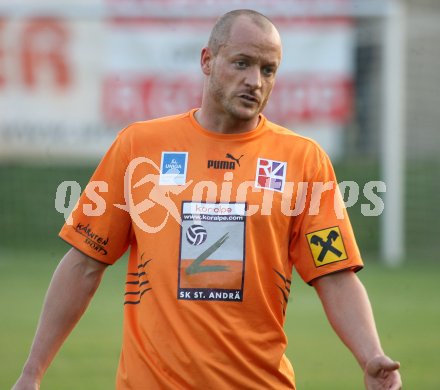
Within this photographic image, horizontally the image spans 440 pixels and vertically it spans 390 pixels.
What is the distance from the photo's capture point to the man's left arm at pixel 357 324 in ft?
12.2

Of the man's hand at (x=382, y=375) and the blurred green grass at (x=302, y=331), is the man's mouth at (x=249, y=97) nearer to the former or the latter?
the man's hand at (x=382, y=375)

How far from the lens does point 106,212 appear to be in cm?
416

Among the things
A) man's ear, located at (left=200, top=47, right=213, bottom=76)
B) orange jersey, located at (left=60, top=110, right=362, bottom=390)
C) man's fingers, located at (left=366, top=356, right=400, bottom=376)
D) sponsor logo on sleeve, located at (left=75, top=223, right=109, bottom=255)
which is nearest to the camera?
man's fingers, located at (left=366, top=356, right=400, bottom=376)

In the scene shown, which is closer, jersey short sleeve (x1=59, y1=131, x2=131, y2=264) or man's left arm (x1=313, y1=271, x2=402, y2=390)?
man's left arm (x1=313, y1=271, x2=402, y2=390)

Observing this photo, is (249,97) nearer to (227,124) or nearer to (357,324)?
(227,124)

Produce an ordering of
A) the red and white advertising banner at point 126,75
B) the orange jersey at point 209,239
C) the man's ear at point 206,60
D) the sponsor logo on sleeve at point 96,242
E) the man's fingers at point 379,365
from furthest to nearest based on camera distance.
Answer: the red and white advertising banner at point 126,75
the man's ear at point 206,60
the sponsor logo on sleeve at point 96,242
the orange jersey at point 209,239
the man's fingers at point 379,365

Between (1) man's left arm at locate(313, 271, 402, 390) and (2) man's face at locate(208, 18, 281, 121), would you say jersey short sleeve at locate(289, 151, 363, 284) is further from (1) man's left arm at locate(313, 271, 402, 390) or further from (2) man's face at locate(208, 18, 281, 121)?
(2) man's face at locate(208, 18, 281, 121)

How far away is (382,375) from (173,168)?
106cm

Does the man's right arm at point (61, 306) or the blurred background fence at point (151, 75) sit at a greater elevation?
the blurred background fence at point (151, 75)

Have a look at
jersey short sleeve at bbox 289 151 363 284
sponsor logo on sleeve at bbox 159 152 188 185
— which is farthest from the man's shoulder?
jersey short sleeve at bbox 289 151 363 284

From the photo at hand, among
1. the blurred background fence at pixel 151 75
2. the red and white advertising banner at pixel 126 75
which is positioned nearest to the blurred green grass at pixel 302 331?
the blurred background fence at pixel 151 75

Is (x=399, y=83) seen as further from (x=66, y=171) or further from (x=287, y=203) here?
(x=287, y=203)

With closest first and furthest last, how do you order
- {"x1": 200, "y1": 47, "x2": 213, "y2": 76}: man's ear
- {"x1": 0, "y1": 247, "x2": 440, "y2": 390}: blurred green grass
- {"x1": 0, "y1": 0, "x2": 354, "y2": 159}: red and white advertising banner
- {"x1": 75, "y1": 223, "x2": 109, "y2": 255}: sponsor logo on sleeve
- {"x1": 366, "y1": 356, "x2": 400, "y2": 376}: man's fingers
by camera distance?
{"x1": 366, "y1": 356, "x2": 400, "y2": 376}: man's fingers, {"x1": 75, "y1": 223, "x2": 109, "y2": 255}: sponsor logo on sleeve, {"x1": 200, "y1": 47, "x2": 213, "y2": 76}: man's ear, {"x1": 0, "y1": 247, "x2": 440, "y2": 390}: blurred green grass, {"x1": 0, "y1": 0, "x2": 354, "y2": 159}: red and white advertising banner

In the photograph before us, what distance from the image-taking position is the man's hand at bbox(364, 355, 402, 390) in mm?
3680
